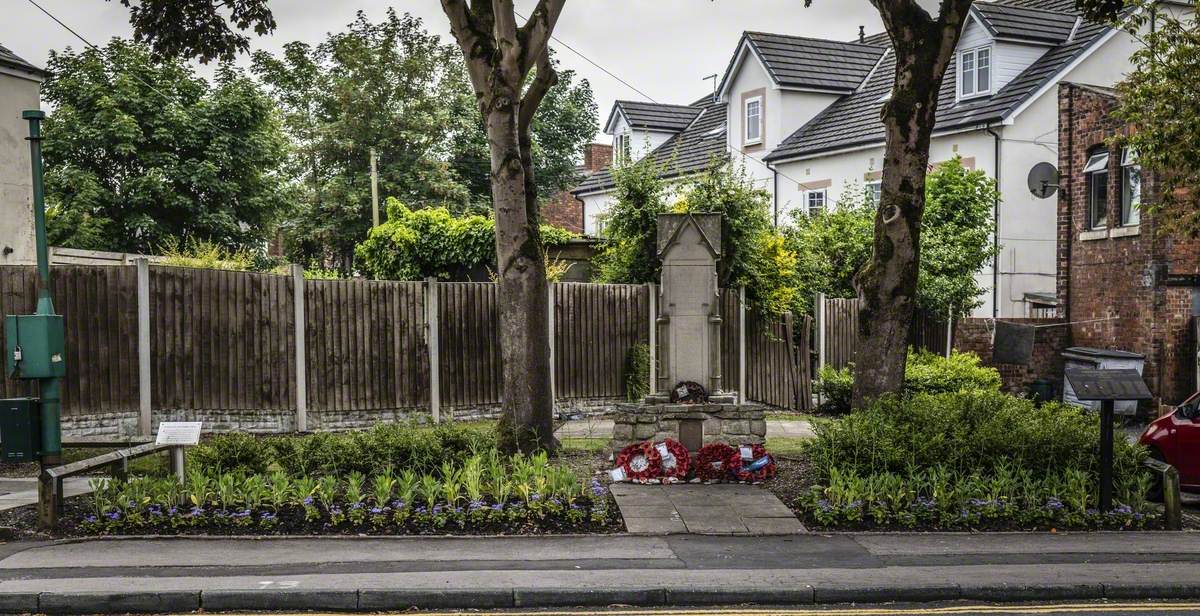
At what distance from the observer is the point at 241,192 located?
114 feet

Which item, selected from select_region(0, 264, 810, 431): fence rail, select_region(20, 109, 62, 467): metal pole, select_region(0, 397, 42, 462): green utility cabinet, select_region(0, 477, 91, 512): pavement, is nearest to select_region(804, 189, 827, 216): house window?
select_region(0, 264, 810, 431): fence rail

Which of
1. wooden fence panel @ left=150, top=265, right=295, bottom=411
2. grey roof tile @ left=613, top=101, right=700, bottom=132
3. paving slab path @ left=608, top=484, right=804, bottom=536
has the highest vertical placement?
grey roof tile @ left=613, top=101, right=700, bottom=132

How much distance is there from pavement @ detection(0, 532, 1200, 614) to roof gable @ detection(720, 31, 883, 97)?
25.3 metres

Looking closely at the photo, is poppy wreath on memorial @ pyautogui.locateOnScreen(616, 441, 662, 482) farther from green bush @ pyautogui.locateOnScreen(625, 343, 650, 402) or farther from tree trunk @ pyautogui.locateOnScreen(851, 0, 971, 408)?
green bush @ pyautogui.locateOnScreen(625, 343, 650, 402)

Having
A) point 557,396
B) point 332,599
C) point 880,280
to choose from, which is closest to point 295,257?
point 557,396

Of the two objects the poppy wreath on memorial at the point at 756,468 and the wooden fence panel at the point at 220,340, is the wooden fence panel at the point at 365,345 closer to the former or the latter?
the wooden fence panel at the point at 220,340

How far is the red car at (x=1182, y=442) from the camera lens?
13.1 m

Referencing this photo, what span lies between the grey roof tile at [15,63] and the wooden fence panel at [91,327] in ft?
24.2

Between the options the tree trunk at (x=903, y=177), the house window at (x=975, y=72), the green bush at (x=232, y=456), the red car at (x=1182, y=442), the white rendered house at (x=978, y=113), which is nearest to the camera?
the green bush at (x=232, y=456)

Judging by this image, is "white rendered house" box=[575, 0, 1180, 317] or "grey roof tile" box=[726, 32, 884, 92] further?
"grey roof tile" box=[726, 32, 884, 92]

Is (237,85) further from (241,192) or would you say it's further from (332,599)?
(332,599)

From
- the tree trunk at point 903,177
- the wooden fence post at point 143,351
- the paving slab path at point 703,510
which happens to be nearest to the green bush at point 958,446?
the paving slab path at point 703,510

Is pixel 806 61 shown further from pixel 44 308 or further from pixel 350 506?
pixel 44 308

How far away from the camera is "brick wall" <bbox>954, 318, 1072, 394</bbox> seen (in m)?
22.7
